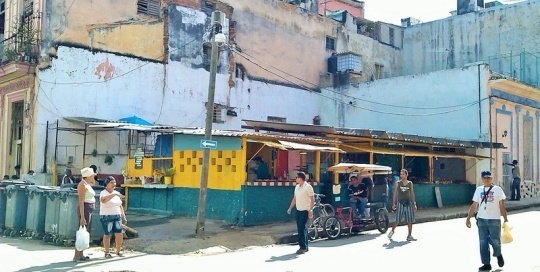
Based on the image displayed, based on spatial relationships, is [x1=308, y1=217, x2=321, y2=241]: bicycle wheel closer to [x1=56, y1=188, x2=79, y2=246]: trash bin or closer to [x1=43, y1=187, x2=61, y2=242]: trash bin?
[x1=56, y1=188, x2=79, y2=246]: trash bin

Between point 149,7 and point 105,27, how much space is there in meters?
2.50

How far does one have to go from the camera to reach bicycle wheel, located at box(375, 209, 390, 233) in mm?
14711

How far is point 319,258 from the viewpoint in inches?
419

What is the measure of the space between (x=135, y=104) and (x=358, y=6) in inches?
984

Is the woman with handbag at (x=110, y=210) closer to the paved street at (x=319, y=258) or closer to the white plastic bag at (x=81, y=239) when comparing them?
the white plastic bag at (x=81, y=239)

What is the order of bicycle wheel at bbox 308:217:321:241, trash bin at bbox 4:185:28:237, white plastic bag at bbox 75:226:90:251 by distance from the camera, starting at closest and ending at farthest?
white plastic bag at bbox 75:226:90:251 < trash bin at bbox 4:185:28:237 < bicycle wheel at bbox 308:217:321:241

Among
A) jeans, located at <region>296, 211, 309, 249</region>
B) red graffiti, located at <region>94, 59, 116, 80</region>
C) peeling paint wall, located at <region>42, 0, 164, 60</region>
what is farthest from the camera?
red graffiti, located at <region>94, 59, 116, 80</region>

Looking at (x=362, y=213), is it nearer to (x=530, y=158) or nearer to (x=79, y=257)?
(x=79, y=257)

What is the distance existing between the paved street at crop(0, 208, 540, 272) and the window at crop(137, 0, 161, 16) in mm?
12731

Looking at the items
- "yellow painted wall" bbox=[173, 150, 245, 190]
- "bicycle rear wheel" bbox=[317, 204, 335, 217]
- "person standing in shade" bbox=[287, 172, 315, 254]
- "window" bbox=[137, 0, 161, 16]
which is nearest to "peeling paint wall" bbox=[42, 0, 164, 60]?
"window" bbox=[137, 0, 161, 16]

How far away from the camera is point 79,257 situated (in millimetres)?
10148

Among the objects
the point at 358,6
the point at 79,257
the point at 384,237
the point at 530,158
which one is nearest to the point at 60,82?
the point at 79,257

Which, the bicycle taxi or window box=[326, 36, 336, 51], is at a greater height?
window box=[326, 36, 336, 51]

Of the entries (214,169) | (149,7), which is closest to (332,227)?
(214,169)
